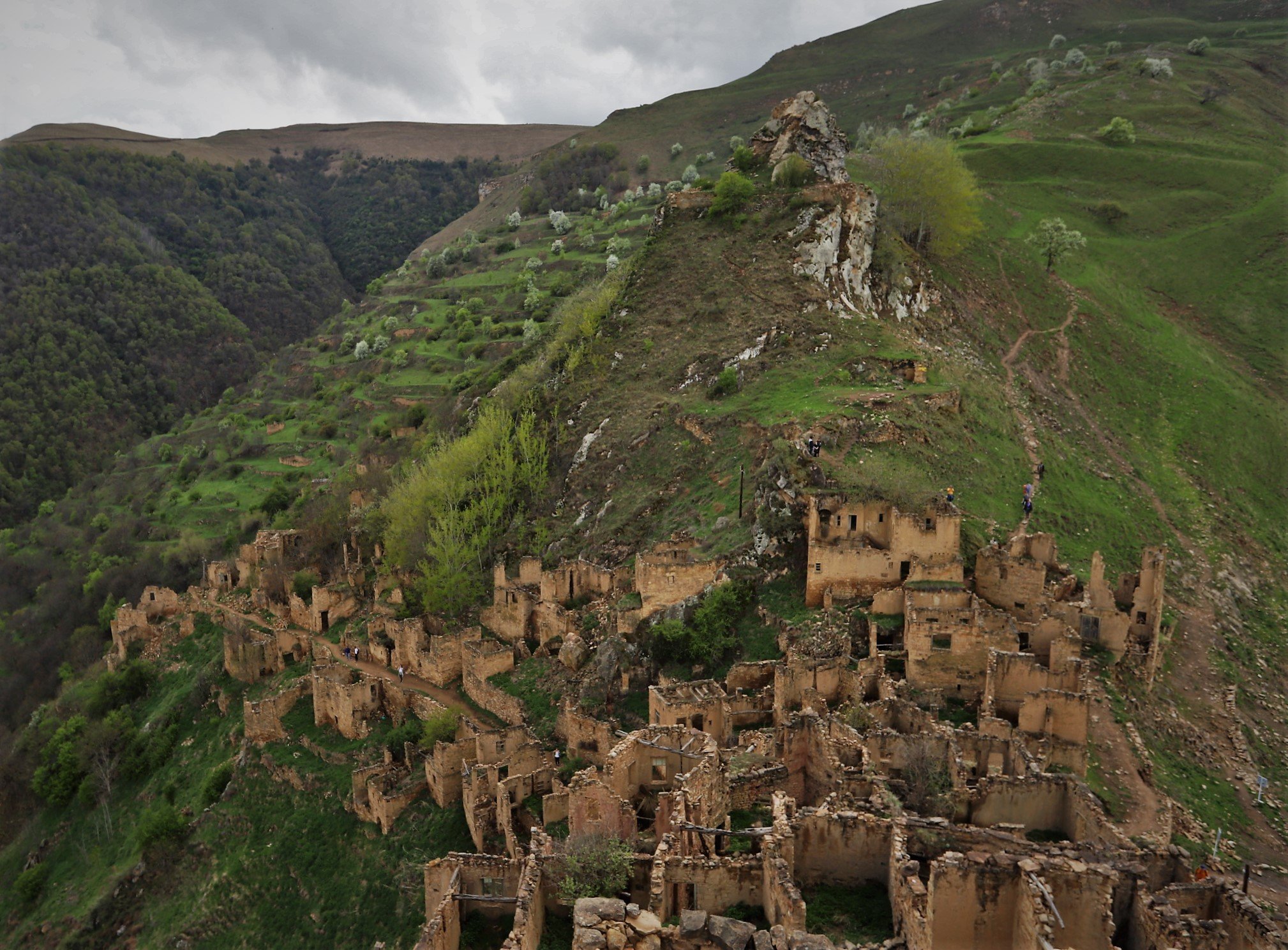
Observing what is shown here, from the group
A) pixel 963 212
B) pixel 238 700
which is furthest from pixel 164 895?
pixel 963 212

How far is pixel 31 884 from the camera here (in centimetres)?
4153

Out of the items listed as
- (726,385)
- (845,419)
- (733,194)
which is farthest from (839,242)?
(845,419)

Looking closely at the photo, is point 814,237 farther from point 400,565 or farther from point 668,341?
point 400,565

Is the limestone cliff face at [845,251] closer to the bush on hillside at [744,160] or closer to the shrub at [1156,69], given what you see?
the bush on hillside at [744,160]

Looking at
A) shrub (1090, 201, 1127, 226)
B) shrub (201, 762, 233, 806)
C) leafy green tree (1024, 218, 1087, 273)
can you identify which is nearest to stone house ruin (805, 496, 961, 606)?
shrub (201, 762, 233, 806)

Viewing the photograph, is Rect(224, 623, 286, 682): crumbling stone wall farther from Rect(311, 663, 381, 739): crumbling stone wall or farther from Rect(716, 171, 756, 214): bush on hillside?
Rect(716, 171, 756, 214): bush on hillside

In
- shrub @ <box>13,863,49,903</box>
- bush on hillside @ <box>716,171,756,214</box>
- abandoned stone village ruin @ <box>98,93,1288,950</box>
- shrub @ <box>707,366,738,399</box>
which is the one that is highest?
bush on hillside @ <box>716,171,756,214</box>

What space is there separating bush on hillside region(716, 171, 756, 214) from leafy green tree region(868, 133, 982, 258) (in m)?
9.60

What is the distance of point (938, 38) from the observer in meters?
169


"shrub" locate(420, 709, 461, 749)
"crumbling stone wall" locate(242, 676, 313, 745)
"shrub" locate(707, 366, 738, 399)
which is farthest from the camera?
"shrub" locate(707, 366, 738, 399)

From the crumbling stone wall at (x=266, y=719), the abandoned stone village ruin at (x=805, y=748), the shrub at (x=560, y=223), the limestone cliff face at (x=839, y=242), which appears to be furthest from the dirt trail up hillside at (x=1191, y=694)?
the shrub at (x=560, y=223)

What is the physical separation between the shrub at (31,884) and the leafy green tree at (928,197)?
201 feet

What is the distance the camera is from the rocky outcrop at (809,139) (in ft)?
210

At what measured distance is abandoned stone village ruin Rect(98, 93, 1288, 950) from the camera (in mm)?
13266
